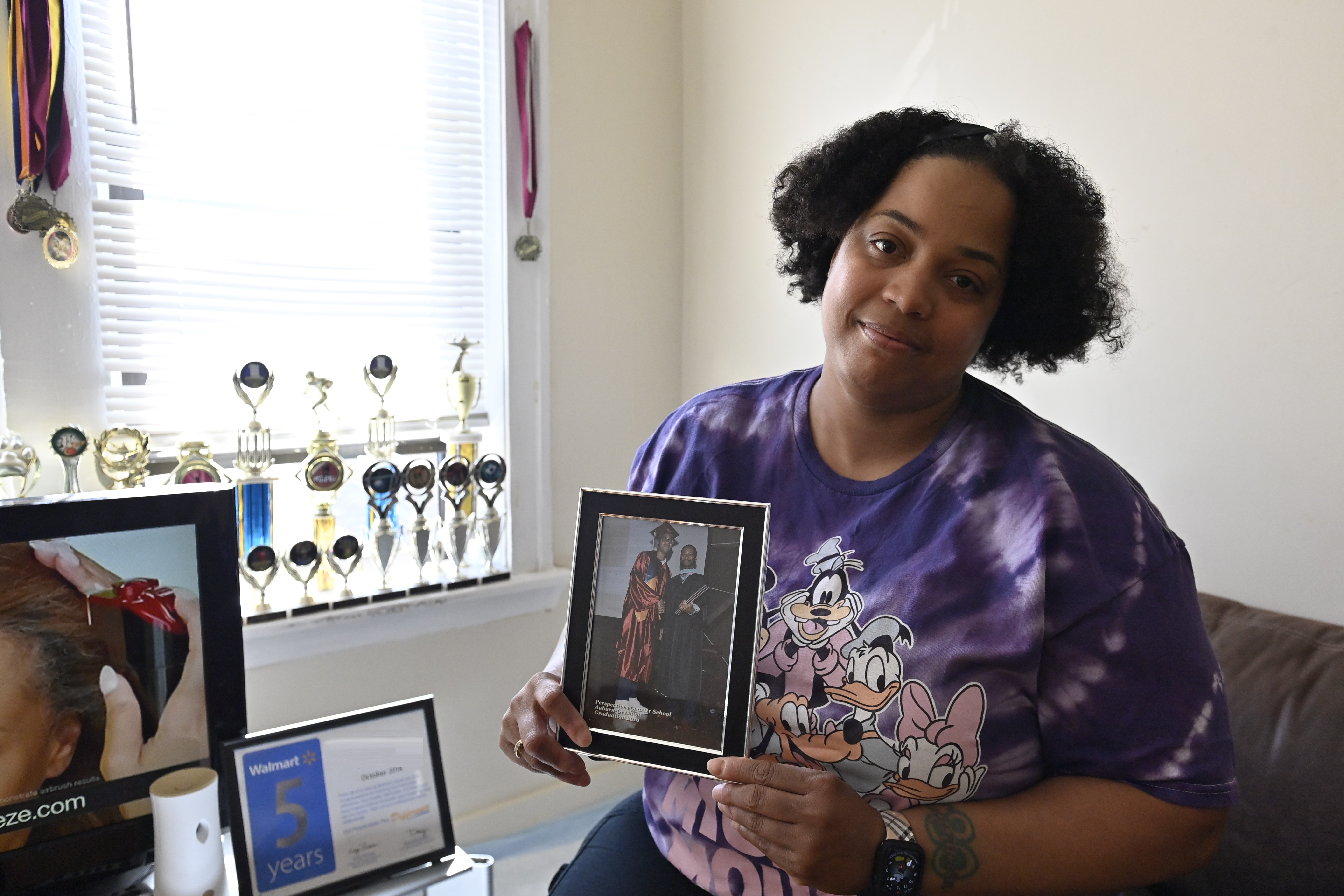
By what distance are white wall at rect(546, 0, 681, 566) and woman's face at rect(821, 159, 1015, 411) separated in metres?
1.22

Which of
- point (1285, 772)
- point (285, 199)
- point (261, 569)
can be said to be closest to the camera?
point (1285, 772)

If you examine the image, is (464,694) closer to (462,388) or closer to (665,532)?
(462,388)

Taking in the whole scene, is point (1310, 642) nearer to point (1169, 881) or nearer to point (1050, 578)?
point (1169, 881)

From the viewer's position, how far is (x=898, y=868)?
34.9 inches

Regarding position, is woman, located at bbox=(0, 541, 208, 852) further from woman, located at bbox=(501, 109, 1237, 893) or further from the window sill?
woman, located at bbox=(501, 109, 1237, 893)

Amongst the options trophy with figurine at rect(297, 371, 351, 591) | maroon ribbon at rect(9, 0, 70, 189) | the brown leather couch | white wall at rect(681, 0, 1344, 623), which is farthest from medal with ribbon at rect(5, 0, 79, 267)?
the brown leather couch

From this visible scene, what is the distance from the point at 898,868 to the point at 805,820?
4.7 inches

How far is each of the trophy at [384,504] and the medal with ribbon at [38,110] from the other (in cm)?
68

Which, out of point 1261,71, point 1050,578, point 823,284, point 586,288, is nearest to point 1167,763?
point 1050,578

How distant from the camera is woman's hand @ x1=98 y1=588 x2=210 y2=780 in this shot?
1161mm

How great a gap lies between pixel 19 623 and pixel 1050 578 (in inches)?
50.2

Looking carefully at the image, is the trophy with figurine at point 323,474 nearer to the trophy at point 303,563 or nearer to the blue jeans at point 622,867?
the trophy at point 303,563

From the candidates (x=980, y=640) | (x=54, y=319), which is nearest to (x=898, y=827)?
(x=980, y=640)

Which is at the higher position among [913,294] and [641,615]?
[913,294]
